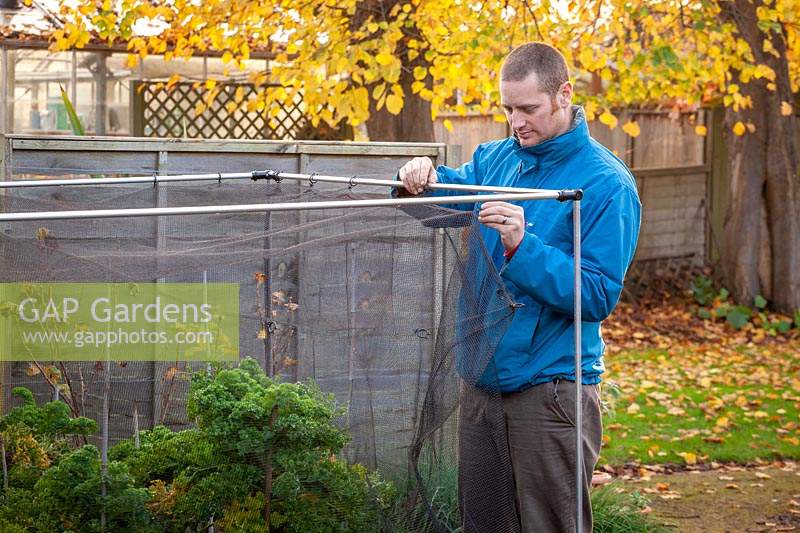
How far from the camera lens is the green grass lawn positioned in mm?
7312

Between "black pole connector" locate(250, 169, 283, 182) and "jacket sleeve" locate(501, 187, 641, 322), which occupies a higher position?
"black pole connector" locate(250, 169, 283, 182)

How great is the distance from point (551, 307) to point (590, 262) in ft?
0.56

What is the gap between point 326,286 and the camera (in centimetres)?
345

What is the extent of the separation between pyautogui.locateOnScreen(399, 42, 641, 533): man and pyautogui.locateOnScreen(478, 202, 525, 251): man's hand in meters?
0.09

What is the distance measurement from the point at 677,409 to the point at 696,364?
75.2 inches

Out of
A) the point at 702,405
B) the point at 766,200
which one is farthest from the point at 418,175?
the point at 766,200

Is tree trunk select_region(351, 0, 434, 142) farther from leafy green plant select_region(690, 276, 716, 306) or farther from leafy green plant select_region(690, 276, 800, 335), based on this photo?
leafy green plant select_region(690, 276, 716, 306)

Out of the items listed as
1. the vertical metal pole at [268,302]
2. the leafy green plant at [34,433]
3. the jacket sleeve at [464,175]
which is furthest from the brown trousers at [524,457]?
the leafy green plant at [34,433]

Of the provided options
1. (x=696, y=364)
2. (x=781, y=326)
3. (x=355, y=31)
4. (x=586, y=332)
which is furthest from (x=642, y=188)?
(x=586, y=332)

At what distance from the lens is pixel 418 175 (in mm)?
3754

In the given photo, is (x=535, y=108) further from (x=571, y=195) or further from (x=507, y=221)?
(x=507, y=221)

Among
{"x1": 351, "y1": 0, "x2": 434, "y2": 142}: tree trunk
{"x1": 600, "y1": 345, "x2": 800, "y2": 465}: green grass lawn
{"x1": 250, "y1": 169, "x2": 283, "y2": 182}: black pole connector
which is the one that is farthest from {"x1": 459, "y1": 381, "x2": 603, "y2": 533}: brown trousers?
{"x1": 351, "y1": 0, "x2": 434, "y2": 142}: tree trunk

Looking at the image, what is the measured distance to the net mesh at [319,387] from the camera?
3373mm

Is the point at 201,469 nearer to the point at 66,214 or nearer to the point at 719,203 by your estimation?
the point at 66,214
